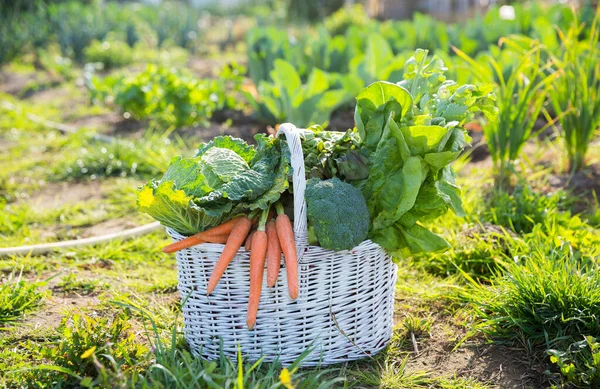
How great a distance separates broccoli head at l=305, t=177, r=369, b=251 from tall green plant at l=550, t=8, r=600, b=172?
6.75 feet

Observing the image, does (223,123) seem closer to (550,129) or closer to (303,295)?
(550,129)

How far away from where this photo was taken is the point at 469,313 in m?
2.60

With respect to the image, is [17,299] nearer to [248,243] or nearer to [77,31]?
[248,243]

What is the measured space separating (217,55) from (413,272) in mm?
9106

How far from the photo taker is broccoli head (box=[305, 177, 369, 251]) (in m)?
2.01

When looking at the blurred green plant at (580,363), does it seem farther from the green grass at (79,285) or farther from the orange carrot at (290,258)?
the green grass at (79,285)

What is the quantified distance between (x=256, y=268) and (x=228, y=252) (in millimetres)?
109

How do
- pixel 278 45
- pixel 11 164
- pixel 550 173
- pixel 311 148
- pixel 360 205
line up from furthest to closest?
pixel 278 45 < pixel 11 164 < pixel 550 173 < pixel 311 148 < pixel 360 205

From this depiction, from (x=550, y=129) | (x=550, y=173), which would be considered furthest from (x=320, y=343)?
(x=550, y=129)

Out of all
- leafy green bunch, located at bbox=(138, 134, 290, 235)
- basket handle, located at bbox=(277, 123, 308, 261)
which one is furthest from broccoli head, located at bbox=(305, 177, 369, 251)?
leafy green bunch, located at bbox=(138, 134, 290, 235)

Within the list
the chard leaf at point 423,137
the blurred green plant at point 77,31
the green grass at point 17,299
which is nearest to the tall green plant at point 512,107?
the chard leaf at point 423,137

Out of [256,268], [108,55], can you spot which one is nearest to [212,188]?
[256,268]

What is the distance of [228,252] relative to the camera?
2080mm

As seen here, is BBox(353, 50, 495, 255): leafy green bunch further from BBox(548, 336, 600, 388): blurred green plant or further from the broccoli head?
BBox(548, 336, 600, 388): blurred green plant
